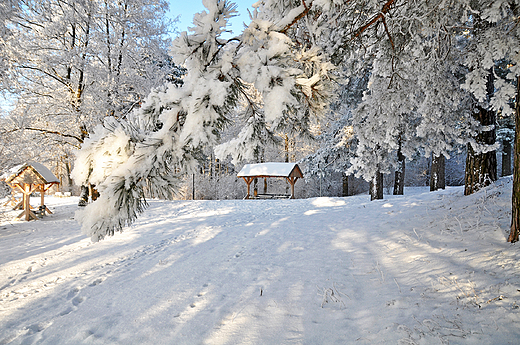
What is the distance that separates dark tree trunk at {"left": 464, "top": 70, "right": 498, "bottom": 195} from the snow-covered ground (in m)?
0.71

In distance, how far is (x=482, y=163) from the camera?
6.97 meters

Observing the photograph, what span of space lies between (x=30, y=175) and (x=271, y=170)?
1252 cm

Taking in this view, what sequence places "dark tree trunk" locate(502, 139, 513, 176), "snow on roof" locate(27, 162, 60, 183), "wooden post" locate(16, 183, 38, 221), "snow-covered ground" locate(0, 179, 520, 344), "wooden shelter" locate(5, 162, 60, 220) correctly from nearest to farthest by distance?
1. "snow-covered ground" locate(0, 179, 520, 344)
2. "wooden shelter" locate(5, 162, 60, 220)
3. "wooden post" locate(16, 183, 38, 221)
4. "snow on roof" locate(27, 162, 60, 183)
5. "dark tree trunk" locate(502, 139, 513, 176)

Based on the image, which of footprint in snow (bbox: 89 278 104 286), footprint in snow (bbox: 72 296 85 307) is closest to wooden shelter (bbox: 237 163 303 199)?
footprint in snow (bbox: 89 278 104 286)

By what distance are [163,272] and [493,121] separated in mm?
9290

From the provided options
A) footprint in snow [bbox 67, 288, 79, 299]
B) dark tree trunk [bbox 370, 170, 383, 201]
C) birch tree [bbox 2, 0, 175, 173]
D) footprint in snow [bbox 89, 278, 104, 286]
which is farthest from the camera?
dark tree trunk [bbox 370, 170, 383, 201]

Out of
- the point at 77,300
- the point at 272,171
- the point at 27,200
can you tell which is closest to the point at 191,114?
the point at 77,300

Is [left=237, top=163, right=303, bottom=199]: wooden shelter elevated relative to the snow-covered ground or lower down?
elevated

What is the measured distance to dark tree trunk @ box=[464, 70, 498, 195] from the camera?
695 cm

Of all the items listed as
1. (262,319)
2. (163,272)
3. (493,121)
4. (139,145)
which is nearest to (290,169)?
(493,121)

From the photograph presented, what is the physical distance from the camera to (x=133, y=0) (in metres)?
11.7

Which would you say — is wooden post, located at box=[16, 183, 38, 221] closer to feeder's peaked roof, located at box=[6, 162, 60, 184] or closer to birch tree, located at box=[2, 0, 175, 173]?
feeder's peaked roof, located at box=[6, 162, 60, 184]

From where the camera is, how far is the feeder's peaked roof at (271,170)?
17.5 meters

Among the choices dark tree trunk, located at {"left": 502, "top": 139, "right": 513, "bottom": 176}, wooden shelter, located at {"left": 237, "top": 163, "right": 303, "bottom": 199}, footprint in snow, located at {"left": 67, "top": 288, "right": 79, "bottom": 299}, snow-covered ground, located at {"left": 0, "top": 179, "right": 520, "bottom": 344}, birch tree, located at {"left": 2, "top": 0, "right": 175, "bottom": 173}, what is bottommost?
footprint in snow, located at {"left": 67, "top": 288, "right": 79, "bottom": 299}
